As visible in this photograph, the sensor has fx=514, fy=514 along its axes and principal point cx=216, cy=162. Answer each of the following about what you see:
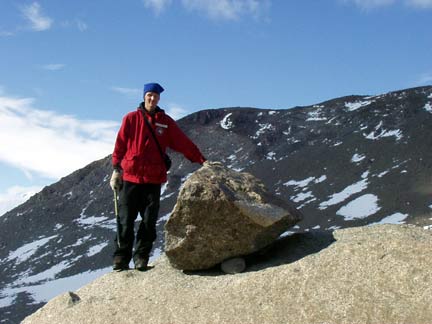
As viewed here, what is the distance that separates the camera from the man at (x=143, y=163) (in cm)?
→ 996

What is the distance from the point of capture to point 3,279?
94438 millimetres

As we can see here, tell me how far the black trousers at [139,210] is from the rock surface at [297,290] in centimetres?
65

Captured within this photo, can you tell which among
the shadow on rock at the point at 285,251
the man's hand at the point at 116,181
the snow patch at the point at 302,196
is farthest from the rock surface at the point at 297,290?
the snow patch at the point at 302,196

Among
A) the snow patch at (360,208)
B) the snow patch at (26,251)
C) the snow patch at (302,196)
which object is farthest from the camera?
the snow patch at (26,251)

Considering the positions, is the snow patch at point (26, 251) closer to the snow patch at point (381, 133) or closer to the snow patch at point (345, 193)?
the snow patch at point (345, 193)

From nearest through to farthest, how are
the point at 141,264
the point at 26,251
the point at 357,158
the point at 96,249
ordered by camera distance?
1. the point at 141,264
2. the point at 96,249
3. the point at 357,158
4. the point at 26,251

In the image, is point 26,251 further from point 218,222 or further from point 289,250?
point 289,250

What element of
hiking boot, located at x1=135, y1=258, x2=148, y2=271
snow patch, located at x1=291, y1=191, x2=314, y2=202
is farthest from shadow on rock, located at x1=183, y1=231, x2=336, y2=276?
snow patch, located at x1=291, y1=191, x2=314, y2=202

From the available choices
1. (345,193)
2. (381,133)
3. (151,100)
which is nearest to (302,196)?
(345,193)

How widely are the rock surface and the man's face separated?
3.21 meters

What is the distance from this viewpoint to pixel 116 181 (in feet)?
33.0

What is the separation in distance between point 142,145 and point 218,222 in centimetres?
210

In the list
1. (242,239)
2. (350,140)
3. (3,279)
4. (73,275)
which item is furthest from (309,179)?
(242,239)

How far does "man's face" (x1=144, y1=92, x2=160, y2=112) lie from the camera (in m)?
10.1
